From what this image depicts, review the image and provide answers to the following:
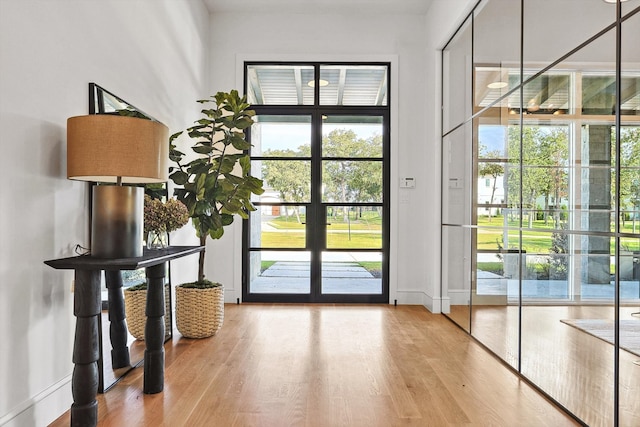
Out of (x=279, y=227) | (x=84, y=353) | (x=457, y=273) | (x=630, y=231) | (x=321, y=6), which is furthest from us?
(x=279, y=227)

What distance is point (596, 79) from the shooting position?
1.87 meters

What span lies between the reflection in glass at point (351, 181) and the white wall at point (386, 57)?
20 cm

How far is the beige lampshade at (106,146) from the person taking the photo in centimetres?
181

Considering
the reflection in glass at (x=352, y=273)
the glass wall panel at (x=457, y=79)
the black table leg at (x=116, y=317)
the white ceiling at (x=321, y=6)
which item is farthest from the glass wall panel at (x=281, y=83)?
the black table leg at (x=116, y=317)

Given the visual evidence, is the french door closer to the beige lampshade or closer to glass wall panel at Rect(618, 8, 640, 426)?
the beige lampshade

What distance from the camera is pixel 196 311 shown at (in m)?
3.24

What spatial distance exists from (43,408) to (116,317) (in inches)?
23.1

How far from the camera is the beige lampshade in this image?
1811 millimetres

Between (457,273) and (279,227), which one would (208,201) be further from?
(457,273)

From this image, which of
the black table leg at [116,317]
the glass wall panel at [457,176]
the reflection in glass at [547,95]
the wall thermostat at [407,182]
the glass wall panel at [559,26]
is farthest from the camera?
the wall thermostat at [407,182]

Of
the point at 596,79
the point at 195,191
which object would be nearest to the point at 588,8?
the point at 596,79

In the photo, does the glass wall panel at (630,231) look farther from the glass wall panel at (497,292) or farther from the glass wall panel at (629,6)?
the glass wall panel at (497,292)

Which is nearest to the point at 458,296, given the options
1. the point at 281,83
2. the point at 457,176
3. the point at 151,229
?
the point at 457,176

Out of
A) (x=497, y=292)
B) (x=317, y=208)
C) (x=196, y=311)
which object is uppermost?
(x=317, y=208)
